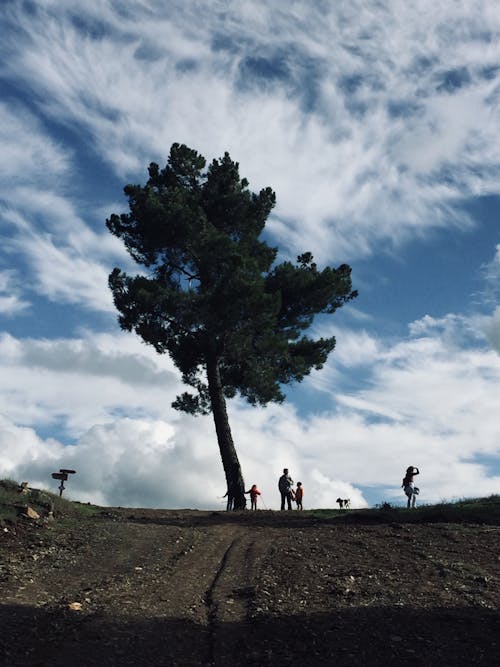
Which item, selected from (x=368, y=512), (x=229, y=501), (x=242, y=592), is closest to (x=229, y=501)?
(x=229, y=501)

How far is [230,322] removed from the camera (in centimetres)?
2628

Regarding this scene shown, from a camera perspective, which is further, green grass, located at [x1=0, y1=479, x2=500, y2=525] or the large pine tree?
the large pine tree

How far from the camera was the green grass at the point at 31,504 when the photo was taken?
51.5 ft

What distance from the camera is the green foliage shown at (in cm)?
2625

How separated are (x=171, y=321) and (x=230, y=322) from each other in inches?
112

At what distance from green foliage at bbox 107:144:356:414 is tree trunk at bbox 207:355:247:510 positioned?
0.89 m

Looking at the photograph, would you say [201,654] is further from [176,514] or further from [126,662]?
[176,514]

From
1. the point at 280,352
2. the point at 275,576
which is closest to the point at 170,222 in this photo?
the point at 280,352

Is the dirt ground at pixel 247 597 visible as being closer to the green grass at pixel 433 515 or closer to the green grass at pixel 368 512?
the green grass at pixel 368 512

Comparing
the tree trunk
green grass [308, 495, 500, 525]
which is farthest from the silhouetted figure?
green grass [308, 495, 500, 525]

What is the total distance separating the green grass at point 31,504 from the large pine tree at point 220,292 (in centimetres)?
839

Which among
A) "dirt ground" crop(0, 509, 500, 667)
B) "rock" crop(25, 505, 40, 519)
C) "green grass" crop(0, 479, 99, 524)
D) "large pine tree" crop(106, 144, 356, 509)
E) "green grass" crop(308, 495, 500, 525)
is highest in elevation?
"large pine tree" crop(106, 144, 356, 509)

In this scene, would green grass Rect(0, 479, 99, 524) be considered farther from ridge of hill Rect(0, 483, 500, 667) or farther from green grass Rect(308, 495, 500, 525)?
green grass Rect(308, 495, 500, 525)

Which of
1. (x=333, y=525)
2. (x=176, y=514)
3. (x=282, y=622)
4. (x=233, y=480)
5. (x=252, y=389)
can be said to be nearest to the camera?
(x=282, y=622)
